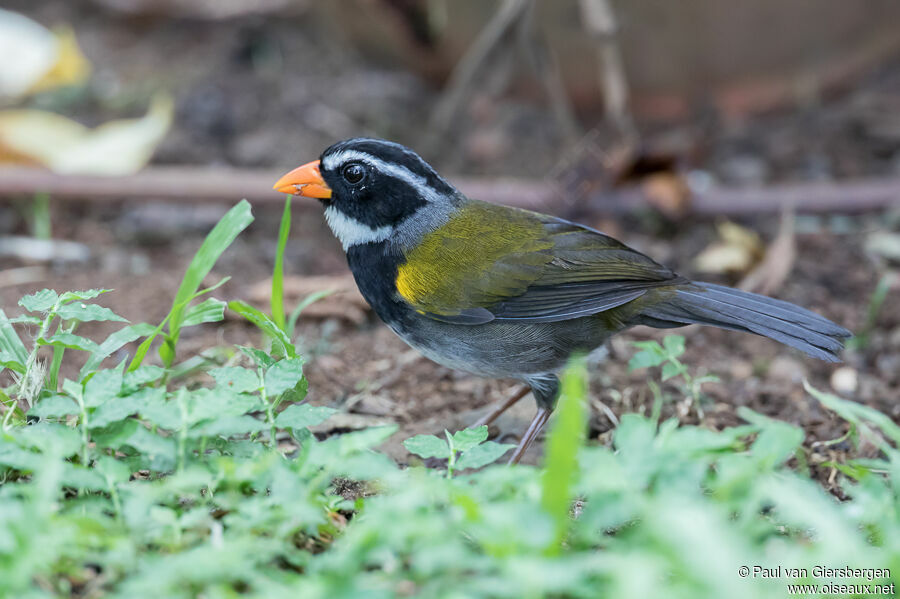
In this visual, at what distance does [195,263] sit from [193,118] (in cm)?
427

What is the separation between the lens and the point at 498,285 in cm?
398

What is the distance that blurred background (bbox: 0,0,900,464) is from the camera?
5.16 metres

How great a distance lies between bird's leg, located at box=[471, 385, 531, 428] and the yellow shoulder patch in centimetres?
53

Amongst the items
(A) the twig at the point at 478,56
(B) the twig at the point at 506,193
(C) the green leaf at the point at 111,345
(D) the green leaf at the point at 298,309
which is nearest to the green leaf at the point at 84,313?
(C) the green leaf at the point at 111,345

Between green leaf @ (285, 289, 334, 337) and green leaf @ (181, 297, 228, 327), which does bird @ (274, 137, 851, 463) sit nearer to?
green leaf @ (285, 289, 334, 337)

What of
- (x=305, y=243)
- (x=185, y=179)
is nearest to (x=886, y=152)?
(x=305, y=243)

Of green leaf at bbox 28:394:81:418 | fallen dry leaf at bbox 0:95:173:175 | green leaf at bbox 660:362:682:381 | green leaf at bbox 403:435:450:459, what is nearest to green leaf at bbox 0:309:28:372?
green leaf at bbox 28:394:81:418

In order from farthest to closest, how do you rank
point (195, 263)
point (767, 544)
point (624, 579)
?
point (195, 263) < point (767, 544) < point (624, 579)

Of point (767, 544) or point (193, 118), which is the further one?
point (193, 118)

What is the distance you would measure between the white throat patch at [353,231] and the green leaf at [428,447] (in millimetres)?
1595

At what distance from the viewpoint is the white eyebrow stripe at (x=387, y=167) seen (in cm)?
416

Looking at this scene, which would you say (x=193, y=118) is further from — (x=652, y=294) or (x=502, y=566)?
(x=502, y=566)

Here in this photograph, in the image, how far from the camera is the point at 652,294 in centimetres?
404

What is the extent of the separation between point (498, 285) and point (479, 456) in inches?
55.0
